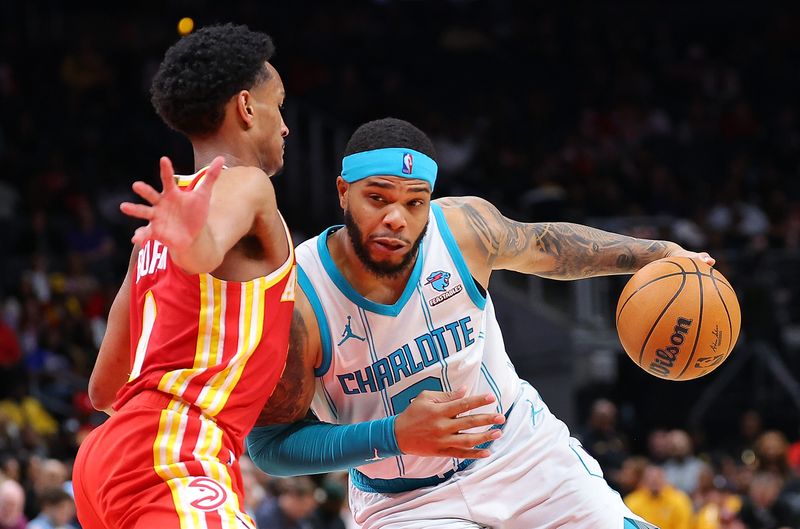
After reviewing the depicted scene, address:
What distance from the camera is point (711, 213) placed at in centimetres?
1466

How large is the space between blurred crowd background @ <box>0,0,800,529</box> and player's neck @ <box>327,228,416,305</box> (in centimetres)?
376

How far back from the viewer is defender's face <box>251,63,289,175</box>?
3.55m

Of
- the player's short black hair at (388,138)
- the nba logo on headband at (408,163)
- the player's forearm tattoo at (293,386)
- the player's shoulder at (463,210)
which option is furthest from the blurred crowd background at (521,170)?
the nba logo on headband at (408,163)

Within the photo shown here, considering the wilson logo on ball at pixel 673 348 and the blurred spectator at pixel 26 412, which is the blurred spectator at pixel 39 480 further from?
the wilson logo on ball at pixel 673 348

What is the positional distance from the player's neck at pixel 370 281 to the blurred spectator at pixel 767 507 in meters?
5.96

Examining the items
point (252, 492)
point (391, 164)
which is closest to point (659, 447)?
point (252, 492)

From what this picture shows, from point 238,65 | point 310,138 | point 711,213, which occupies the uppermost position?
point 238,65

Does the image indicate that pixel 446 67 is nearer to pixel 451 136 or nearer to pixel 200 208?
pixel 451 136

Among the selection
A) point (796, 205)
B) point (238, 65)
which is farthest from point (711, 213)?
point (238, 65)

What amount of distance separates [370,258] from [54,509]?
3.94 m

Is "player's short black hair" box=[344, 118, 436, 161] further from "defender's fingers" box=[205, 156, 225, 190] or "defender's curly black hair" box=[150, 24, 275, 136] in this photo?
"defender's fingers" box=[205, 156, 225, 190]

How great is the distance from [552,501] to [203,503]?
1.53 m

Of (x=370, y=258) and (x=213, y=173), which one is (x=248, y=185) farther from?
(x=370, y=258)

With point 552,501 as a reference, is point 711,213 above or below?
below
